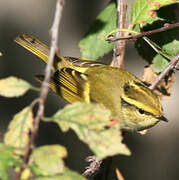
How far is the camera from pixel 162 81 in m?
2.24

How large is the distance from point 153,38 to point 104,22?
33 cm

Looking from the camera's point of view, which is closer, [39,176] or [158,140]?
[39,176]

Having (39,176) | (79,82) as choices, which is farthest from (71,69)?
(39,176)

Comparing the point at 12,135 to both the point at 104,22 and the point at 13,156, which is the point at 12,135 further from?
the point at 104,22

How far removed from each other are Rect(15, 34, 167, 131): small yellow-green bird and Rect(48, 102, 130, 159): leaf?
3.78 feet

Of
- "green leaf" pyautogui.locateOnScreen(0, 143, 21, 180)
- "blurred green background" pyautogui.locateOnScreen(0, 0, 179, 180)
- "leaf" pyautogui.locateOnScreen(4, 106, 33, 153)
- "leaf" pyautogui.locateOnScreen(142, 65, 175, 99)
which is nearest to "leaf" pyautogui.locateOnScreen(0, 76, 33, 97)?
"leaf" pyautogui.locateOnScreen(4, 106, 33, 153)

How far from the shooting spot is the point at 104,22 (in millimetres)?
2203

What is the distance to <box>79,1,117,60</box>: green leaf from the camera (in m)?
2.19

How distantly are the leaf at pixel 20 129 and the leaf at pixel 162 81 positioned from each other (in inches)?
51.8

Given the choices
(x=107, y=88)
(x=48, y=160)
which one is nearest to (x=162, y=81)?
(x=107, y=88)

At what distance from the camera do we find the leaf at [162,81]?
2.21m

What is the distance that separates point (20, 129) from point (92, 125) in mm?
200

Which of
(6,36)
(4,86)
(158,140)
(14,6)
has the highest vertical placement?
(4,86)

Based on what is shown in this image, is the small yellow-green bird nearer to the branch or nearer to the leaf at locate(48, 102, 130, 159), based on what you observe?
the branch
